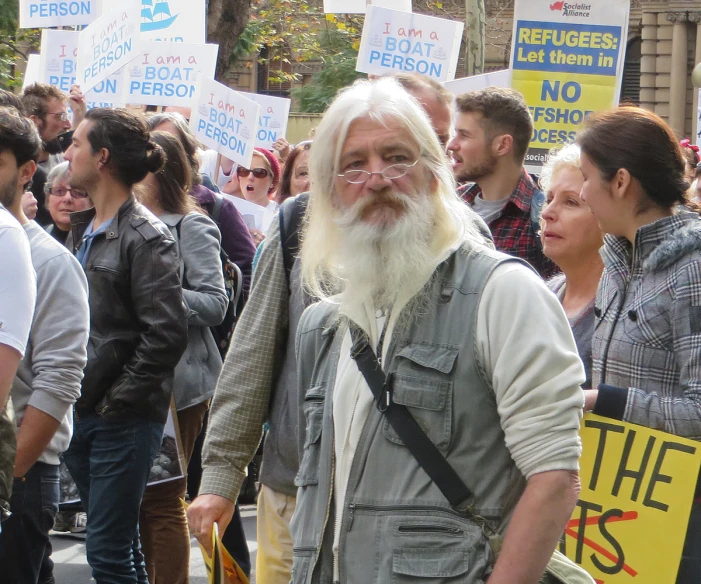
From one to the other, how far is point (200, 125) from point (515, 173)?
5031 mm

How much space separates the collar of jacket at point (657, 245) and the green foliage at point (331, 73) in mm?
27117

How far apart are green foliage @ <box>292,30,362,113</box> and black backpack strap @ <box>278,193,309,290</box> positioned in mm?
27171

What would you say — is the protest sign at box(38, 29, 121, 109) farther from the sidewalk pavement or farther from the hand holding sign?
the sidewalk pavement

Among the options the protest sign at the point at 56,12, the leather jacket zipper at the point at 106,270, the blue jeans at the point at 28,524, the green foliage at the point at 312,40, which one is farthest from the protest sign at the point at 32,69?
the green foliage at the point at 312,40

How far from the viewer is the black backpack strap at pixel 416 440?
2.33 meters

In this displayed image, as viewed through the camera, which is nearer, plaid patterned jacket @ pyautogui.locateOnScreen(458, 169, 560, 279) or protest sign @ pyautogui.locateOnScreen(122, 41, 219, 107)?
plaid patterned jacket @ pyautogui.locateOnScreen(458, 169, 560, 279)

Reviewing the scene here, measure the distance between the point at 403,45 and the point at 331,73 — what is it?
21.4 meters

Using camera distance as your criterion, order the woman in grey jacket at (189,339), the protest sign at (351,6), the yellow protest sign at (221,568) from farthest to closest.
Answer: the protest sign at (351,6) < the woman in grey jacket at (189,339) < the yellow protest sign at (221,568)

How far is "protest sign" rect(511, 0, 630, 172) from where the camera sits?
7.98 meters

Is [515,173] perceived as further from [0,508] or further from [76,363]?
[0,508]

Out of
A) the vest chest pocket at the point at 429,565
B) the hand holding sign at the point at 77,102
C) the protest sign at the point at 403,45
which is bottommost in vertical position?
the vest chest pocket at the point at 429,565

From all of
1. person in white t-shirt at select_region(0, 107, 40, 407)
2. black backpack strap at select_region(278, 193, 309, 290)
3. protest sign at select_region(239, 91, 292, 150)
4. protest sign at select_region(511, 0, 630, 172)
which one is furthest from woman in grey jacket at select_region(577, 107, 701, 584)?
protest sign at select_region(239, 91, 292, 150)

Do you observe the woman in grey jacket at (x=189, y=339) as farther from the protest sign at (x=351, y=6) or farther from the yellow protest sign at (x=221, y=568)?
the protest sign at (x=351, y=6)

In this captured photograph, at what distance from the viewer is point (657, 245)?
348 cm
